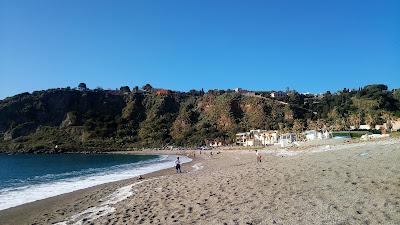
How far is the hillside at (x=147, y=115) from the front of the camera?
136 m

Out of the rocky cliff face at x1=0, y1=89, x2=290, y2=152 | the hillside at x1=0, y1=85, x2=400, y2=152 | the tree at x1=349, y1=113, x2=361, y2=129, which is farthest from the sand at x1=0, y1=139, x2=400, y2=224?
the rocky cliff face at x1=0, y1=89, x2=290, y2=152

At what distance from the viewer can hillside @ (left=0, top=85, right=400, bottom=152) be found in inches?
5335

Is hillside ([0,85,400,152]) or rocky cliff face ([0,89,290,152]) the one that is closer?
hillside ([0,85,400,152])

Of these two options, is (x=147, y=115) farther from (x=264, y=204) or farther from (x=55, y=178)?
(x=264, y=204)

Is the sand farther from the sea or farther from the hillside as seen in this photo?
the hillside

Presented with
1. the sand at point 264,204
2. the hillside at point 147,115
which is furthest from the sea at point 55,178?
the hillside at point 147,115

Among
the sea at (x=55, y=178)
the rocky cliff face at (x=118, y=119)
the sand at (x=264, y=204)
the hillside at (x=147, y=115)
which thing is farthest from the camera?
the rocky cliff face at (x=118, y=119)

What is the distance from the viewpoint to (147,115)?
561ft

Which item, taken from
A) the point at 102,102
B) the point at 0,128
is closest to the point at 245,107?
the point at 102,102

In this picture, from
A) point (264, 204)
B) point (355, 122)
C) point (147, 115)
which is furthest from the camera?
point (147, 115)

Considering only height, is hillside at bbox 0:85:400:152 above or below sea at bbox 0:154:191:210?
above

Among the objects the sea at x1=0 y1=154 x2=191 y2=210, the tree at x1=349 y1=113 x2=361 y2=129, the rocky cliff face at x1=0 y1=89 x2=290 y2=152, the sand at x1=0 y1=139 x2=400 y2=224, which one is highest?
the rocky cliff face at x1=0 y1=89 x2=290 y2=152

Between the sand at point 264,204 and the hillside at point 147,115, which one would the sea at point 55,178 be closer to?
the sand at point 264,204

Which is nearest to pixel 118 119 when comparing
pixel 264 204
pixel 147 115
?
pixel 147 115
